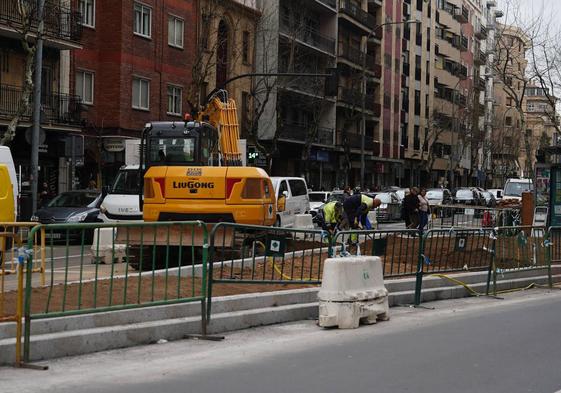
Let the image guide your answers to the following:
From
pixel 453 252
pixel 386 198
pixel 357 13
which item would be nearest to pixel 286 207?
pixel 453 252

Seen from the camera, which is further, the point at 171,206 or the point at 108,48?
the point at 108,48

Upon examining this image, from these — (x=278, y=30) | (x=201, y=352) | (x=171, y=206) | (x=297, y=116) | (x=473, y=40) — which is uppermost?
(x=473, y=40)

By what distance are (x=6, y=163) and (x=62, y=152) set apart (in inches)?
435

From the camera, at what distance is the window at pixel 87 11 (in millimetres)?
32969

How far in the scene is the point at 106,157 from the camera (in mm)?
32781

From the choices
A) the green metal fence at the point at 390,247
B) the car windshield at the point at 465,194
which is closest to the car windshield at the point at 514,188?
the car windshield at the point at 465,194

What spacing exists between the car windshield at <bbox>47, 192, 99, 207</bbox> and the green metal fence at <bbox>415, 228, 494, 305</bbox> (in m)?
14.0

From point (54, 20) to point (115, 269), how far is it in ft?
77.3

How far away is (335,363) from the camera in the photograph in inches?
315

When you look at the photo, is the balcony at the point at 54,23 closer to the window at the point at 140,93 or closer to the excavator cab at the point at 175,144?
the window at the point at 140,93

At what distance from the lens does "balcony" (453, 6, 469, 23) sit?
9100 cm

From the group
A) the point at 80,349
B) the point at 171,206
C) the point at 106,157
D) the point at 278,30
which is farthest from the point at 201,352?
the point at 278,30

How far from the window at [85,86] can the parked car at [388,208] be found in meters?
14.0

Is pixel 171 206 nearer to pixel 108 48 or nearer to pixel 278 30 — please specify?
pixel 108 48
